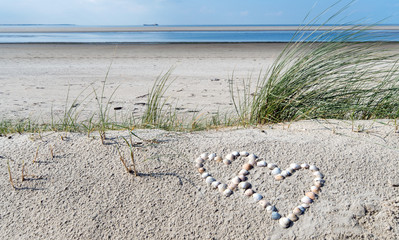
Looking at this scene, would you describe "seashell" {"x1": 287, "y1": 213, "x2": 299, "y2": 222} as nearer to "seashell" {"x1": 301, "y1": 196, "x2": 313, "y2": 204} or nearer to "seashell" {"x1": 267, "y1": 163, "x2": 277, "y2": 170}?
"seashell" {"x1": 301, "y1": 196, "x2": 313, "y2": 204}

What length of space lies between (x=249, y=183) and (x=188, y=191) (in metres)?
0.31

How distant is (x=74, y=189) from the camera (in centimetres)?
168

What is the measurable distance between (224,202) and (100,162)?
73 cm

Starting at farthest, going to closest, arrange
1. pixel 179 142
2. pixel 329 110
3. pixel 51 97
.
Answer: pixel 51 97 → pixel 329 110 → pixel 179 142

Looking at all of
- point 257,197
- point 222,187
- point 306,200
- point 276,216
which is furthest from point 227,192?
point 306,200

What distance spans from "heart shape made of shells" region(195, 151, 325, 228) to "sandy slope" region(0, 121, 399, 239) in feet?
0.10

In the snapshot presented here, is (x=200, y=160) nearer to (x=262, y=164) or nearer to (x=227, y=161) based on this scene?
(x=227, y=161)

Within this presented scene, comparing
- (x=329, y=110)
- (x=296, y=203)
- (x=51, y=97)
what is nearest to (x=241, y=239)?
(x=296, y=203)

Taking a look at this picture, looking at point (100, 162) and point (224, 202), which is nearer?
point (224, 202)

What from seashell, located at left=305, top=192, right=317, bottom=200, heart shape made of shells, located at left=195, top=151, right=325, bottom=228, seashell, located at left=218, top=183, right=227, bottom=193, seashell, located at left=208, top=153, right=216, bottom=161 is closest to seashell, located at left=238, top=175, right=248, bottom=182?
heart shape made of shells, located at left=195, top=151, right=325, bottom=228

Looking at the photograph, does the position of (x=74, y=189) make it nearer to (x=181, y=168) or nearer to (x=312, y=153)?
(x=181, y=168)

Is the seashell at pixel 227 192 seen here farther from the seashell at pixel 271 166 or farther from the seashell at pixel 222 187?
the seashell at pixel 271 166

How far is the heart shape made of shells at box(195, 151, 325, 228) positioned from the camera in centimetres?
152

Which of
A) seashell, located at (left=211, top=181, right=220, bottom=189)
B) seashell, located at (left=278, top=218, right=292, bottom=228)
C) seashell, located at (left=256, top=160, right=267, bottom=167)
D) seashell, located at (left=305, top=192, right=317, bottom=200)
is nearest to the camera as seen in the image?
seashell, located at (left=278, top=218, right=292, bottom=228)
